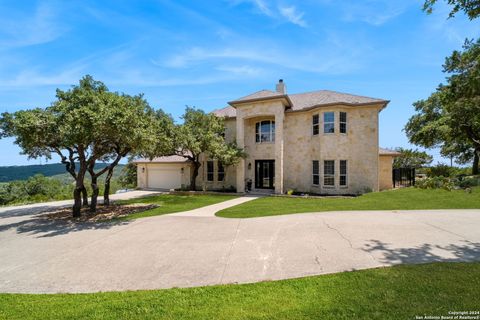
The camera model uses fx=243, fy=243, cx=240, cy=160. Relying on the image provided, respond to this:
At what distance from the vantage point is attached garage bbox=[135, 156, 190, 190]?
80.0 ft

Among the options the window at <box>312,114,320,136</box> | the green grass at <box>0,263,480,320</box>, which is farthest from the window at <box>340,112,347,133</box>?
the green grass at <box>0,263,480,320</box>

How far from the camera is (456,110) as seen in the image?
1980cm

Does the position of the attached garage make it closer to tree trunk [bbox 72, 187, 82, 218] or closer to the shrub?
tree trunk [bbox 72, 187, 82, 218]

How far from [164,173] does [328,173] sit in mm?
16323

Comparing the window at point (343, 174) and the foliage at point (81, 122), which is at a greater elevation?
the foliage at point (81, 122)

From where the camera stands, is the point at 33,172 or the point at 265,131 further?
the point at 33,172

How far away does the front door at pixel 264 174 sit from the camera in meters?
20.4

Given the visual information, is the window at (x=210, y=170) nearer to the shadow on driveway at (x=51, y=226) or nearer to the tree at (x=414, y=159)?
the shadow on driveway at (x=51, y=226)

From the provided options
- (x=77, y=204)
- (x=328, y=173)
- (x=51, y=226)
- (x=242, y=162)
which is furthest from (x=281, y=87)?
(x=51, y=226)

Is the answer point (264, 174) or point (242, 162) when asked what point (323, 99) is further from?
point (242, 162)

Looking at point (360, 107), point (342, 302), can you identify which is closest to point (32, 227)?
point (342, 302)

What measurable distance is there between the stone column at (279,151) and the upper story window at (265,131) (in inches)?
53.6

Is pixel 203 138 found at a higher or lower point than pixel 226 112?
lower

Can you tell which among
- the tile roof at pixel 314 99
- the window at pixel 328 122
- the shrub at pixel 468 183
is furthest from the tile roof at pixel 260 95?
the shrub at pixel 468 183
